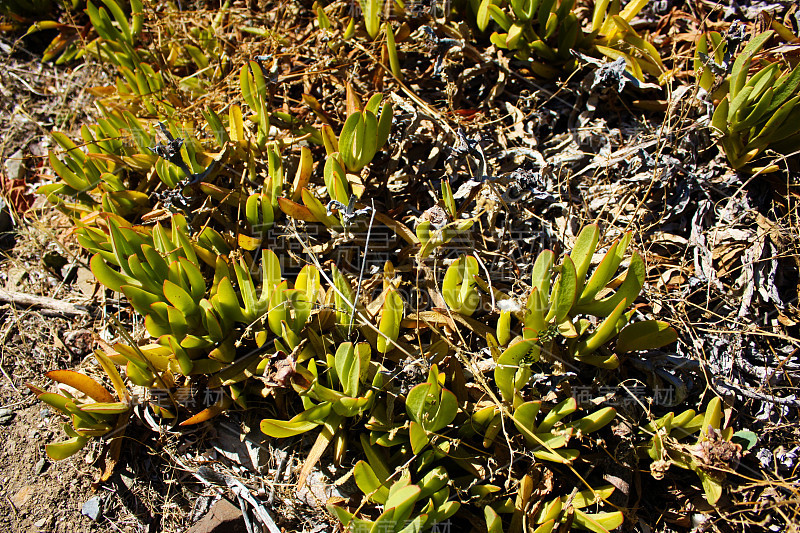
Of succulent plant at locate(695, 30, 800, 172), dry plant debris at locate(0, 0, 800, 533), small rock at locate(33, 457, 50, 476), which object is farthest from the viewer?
small rock at locate(33, 457, 50, 476)

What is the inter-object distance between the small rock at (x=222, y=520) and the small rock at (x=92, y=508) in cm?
40

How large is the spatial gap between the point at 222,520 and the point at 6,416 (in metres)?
1.03

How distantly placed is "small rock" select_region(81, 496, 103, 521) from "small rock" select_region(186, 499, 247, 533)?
1.30ft

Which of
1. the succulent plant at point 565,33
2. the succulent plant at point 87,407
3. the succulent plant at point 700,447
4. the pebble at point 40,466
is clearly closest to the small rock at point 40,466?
the pebble at point 40,466

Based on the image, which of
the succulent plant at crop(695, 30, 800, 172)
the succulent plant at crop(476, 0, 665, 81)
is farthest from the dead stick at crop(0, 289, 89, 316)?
the succulent plant at crop(695, 30, 800, 172)

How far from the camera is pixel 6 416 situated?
2.14 metres

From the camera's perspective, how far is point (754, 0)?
7.70ft

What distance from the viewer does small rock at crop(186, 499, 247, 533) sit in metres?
1.86

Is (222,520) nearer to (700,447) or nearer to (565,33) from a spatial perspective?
(700,447)

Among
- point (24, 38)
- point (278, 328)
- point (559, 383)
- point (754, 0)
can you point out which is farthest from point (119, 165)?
point (754, 0)

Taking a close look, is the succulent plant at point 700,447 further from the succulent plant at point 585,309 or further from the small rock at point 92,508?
the small rock at point 92,508

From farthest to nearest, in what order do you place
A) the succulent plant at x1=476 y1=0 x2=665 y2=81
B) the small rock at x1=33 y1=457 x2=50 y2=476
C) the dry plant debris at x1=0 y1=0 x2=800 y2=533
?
1. the succulent plant at x1=476 y1=0 x2=665 y2=81
2. the small rock at x1=33 y1=457 x2=50 y2=476
3. the dry plant debris at x1=0 y1=0 x2=800 y2=533

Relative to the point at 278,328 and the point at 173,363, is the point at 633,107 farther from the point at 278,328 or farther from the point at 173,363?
the point at 173,363

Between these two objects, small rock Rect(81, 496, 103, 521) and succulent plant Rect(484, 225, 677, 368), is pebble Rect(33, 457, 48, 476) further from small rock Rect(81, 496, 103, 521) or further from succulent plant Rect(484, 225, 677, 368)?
succulent plant Rect(484, 225, 677, 368)
